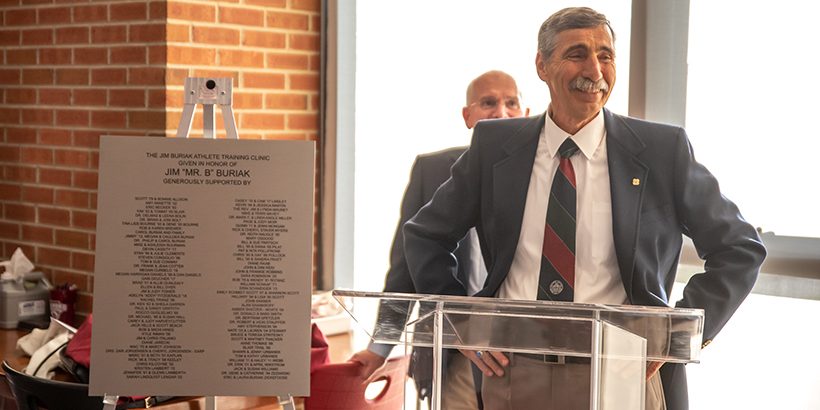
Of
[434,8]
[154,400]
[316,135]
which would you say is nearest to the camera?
[154,400]

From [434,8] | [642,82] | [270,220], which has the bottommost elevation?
[270,220]

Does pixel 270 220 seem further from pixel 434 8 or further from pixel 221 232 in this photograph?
pixel 434 8

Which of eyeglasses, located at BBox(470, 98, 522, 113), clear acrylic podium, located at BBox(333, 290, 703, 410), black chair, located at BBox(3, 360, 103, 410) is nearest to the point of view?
clear acrylic podium, located at BBox(333, 290, 703, 410)

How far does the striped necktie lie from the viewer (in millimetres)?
1696

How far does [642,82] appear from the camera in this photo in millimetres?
2543

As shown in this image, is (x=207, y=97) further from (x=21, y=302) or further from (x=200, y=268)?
(x=21, y=302)

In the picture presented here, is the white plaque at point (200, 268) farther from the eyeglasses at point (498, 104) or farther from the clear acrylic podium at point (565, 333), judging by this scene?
the eyeglasses at point (498, 104)

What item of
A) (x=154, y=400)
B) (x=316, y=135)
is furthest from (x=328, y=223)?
(x=154, y=400)

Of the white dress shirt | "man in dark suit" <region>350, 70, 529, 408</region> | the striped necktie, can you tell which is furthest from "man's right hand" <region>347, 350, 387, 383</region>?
the striped necktie

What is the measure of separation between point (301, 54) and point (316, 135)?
40cm

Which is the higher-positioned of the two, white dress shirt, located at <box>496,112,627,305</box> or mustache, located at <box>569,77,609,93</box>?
mustache, located at <box>569,77,609,93</box>

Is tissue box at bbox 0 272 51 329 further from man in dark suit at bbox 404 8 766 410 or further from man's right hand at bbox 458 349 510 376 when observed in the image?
man's right hand at bbox 458 349 510 376

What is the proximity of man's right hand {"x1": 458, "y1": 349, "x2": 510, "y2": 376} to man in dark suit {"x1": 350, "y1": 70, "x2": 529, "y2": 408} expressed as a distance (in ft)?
2.77

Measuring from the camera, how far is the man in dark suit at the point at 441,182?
2166 millimetres
